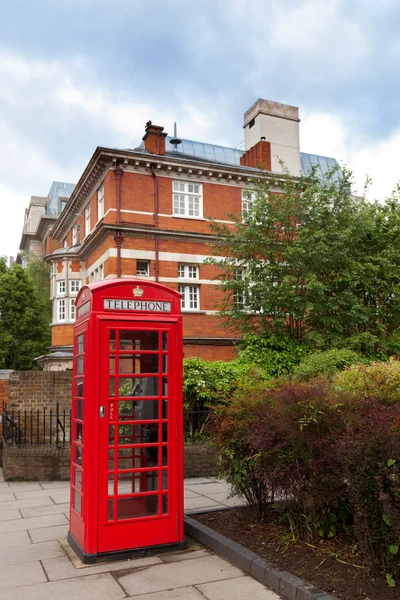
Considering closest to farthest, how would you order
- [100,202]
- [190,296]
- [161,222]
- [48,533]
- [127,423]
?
[127,423] → [48,533] → [161,222] → [190,296] → [100,202]

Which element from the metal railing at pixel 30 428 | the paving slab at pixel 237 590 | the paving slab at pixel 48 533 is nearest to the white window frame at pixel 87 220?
the metal railing at pixel 30 428

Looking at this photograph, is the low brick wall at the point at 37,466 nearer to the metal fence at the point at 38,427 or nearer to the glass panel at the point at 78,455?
the metal fence at the point at 38,427

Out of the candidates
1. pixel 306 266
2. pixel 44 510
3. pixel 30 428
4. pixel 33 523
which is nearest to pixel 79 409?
pixel 33 523

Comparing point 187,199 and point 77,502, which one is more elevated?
point 187,199

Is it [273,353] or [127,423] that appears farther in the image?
[273,353]

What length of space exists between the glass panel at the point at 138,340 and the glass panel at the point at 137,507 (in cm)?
161

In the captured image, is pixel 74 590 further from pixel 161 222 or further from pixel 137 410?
pixel 161 222

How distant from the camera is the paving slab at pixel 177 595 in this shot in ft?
15.4

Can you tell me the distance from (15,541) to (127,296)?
3381 mm

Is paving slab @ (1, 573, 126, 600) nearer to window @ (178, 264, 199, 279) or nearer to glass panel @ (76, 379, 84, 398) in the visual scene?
glass panel @ (76, 379, 84, 398)

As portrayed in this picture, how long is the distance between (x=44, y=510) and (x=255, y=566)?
438 cm

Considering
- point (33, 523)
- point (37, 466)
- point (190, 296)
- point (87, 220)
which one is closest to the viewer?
point (33, 523)

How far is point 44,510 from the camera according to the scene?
27.3 feet

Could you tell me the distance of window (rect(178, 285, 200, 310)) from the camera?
87.0 ft
